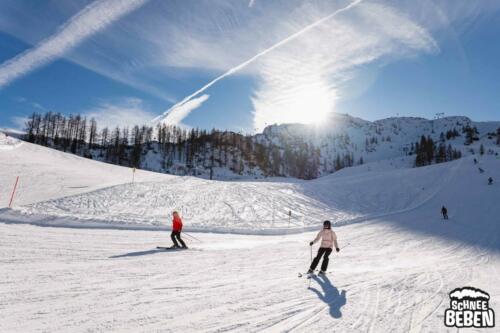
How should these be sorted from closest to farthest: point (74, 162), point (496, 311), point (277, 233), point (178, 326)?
point (178, 326) → point (496, 311) → point (277, 233) → point (74, 162)

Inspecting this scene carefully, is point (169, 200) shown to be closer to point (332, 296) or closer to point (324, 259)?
point (324, 259)

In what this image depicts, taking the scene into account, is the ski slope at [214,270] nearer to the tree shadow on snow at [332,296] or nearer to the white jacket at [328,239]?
the tree shadow on snow at [332,296]

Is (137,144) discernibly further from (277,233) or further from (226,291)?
(226,291)

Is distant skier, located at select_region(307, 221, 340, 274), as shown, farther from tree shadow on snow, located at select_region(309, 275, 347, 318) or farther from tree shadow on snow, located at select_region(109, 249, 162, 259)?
tree shadow on snow, located at select_region(109, 249, 162, 259)

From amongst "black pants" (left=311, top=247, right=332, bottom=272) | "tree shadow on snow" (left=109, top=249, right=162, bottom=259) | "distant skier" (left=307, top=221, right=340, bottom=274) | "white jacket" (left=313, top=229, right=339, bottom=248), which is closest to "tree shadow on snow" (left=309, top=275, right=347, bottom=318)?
"black pants" (left=311, top=247, right=332, bottom=272)

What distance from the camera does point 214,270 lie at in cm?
1011

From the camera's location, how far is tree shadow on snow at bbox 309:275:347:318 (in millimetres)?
7037

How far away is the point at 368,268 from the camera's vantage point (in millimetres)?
11938

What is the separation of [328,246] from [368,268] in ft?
8.22

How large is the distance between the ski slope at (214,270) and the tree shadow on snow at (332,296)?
0.03 m

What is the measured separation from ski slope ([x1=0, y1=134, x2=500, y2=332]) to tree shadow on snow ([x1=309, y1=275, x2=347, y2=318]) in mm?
34

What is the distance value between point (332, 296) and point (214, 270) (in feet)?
12.8

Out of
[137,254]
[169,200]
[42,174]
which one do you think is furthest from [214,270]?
[42,174]

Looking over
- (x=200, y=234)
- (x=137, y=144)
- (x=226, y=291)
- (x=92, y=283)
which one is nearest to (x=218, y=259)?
(x=226, y=291)
